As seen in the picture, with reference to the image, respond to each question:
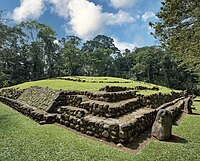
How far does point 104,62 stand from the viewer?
4106 cm

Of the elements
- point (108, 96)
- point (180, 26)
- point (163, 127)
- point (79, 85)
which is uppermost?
point (180, 26)

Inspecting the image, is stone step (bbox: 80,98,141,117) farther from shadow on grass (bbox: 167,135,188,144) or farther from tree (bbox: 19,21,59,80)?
tree (bbox: 19,21,59,80)

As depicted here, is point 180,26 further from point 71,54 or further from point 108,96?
point 71,54

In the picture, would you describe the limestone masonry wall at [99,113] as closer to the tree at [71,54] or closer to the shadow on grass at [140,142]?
the shadow on grass at [140,142]

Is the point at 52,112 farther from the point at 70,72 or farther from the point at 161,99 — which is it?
the point at 70,72

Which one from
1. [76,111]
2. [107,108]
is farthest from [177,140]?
[76,111]

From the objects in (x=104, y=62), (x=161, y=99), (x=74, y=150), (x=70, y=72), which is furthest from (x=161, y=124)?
(x=104, y=62)

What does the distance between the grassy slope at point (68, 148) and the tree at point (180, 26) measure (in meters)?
3.35

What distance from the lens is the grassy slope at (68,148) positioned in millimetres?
4629

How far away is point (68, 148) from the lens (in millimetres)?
5145

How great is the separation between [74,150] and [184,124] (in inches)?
214

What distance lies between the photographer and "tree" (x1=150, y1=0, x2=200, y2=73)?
5941 mm

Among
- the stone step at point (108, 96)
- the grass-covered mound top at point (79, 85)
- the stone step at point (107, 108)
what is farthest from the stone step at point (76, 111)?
the grass-covered mound top at point (79, 85)

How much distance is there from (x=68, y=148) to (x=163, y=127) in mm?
3154
